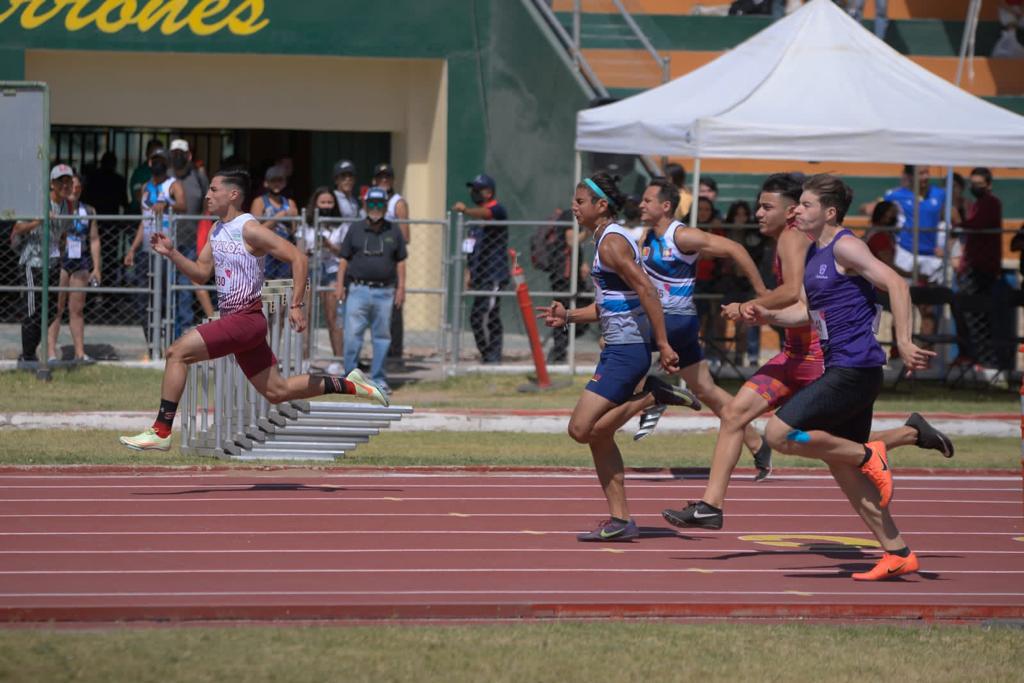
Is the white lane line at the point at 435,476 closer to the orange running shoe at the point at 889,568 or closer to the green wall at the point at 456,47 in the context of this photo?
the orange running shoe at the point at 889,568

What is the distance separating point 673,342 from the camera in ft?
37.5

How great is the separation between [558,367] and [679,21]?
703 centimetres

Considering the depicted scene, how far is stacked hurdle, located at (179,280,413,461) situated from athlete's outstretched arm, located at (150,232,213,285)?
30.0 inches

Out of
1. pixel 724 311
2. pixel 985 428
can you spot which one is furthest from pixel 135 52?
pixel 724 311

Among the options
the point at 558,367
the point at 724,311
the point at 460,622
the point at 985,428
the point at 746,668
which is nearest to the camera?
the point at 746,668

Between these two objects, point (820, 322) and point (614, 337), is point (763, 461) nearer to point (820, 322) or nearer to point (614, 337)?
point (614, 337)

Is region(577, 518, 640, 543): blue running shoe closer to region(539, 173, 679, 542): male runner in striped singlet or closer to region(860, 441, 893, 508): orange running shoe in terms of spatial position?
region(539, 173, 679, 542): male runner in striped singlet

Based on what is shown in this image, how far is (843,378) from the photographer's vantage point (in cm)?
841

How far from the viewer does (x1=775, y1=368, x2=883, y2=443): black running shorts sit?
8383 millimetres

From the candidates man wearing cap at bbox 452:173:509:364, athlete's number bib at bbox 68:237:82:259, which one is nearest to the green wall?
man wearing cap at bbox 452:173:509:364

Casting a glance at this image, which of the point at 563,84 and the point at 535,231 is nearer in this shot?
the point at 535,231

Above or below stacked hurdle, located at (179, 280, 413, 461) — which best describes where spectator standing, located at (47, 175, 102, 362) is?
above

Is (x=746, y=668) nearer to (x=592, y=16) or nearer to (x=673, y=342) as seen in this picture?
(x=673, y=342)

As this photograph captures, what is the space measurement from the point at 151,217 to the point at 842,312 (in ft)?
34.4
